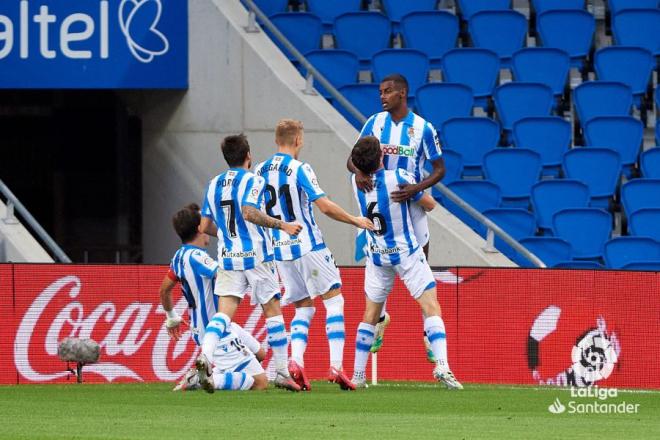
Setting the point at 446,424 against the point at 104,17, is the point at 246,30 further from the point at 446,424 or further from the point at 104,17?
the point at 446,424

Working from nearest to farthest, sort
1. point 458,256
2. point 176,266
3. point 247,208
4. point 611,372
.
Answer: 1. point 247,208
2. point 176,266
3. point 611,372
4. point 458,256

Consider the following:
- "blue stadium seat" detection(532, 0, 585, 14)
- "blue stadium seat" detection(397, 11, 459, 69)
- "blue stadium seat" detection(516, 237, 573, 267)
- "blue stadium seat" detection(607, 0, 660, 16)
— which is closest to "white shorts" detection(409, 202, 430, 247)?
"blue stadium seat" detection(516, 237, 573, 267)

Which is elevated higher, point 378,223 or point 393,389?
point 378,223

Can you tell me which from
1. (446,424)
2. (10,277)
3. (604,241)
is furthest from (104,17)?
(446,424)

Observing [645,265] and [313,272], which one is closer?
[313,272]

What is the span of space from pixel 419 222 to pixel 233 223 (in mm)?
1398

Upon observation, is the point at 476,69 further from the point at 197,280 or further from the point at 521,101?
the point at 197,280

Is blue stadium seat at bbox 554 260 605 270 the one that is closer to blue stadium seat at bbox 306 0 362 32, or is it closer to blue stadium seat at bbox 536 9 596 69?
blue stadium seat at bbox 536 9 596 69

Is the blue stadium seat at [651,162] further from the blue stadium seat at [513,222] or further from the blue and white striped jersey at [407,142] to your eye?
the blue and white striped jersey at [407,142]

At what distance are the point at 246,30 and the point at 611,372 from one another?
244 inches

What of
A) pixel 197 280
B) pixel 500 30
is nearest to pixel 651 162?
pixel 500 30

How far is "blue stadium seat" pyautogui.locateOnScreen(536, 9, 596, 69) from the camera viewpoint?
57.2 feet

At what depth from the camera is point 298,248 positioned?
1074 centimetres

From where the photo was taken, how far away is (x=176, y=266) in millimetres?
11125
